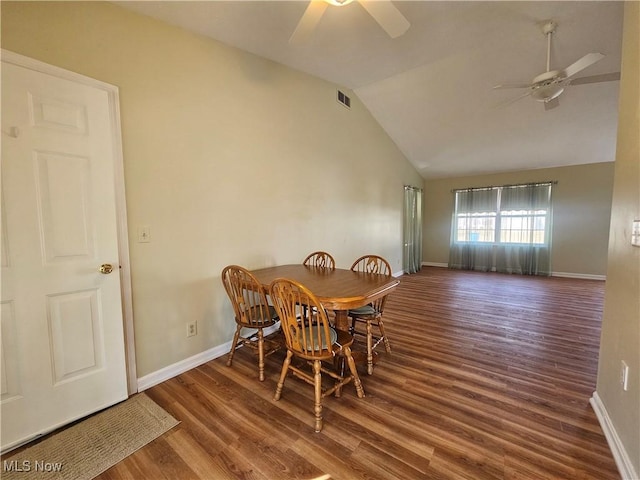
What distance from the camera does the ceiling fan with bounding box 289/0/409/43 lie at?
161 cm

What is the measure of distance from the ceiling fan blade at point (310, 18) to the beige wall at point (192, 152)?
906mm

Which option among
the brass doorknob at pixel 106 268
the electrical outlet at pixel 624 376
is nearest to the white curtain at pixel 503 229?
the electrical outlet at pixel 624 376

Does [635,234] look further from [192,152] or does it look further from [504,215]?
[504,215]

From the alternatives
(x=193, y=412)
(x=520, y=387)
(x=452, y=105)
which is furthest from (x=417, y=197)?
(x=193, y=412)

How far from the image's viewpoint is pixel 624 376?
1358 mm

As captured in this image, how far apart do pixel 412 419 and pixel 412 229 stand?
5.26m

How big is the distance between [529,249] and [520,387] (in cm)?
552

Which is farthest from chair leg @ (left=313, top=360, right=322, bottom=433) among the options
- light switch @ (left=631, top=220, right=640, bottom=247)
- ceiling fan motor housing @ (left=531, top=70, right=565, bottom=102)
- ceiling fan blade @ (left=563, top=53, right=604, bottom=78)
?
ceiling fan motor housing @ (left=531, top=70, right=565, bottom=102)

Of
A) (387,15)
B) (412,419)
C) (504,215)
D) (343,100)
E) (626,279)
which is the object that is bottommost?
(412,419)

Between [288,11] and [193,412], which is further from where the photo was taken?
[288,11]

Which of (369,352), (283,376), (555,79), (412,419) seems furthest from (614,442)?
(555,79)

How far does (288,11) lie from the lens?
2127 millimetres

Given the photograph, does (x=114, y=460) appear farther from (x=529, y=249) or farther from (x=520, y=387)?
(x=529, y=249)

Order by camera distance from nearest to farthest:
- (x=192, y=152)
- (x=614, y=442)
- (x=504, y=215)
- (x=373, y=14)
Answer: (x=614, y=442) < (x=373, y=14) < (x=192, y=152) < (x=504, y=215)
